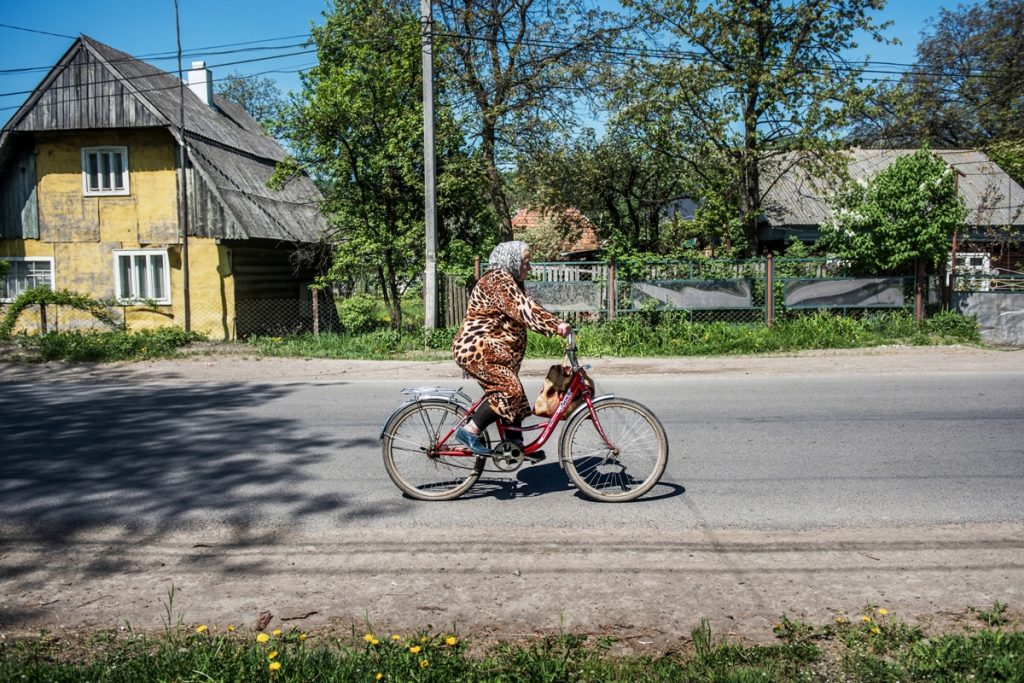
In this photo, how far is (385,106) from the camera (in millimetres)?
17219

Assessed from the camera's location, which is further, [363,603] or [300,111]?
[300,111]

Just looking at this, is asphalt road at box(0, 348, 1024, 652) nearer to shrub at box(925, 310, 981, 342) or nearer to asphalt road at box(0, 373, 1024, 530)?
asphalt road at box(0, 373, 1024, 530)

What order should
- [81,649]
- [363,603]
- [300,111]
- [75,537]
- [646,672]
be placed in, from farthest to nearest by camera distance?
1. [300,111]
2. [75,537]
3. [363,603]
4. [81,649]
5. [646,672]

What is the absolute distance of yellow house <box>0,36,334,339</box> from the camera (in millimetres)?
19281

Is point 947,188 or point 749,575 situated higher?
point 947,188

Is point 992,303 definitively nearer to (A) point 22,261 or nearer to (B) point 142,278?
(B) point 142,278

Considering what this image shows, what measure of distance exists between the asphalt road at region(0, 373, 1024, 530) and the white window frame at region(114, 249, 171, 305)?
10.0 m

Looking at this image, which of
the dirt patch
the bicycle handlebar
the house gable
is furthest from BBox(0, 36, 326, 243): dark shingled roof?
the dirt patch

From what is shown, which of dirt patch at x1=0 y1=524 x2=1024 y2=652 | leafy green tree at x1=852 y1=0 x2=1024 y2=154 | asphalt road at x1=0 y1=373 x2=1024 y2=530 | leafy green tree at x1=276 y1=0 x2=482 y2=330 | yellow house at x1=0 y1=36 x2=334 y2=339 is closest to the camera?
dirt patch at x1=0 y1=524 x2=1024 y2=652

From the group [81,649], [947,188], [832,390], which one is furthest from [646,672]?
[947,188]

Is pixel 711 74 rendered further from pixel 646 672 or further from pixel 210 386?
pixel 646 672

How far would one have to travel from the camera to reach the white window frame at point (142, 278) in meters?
19.8

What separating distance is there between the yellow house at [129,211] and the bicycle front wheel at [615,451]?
15.0 meters

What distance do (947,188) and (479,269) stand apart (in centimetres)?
918
